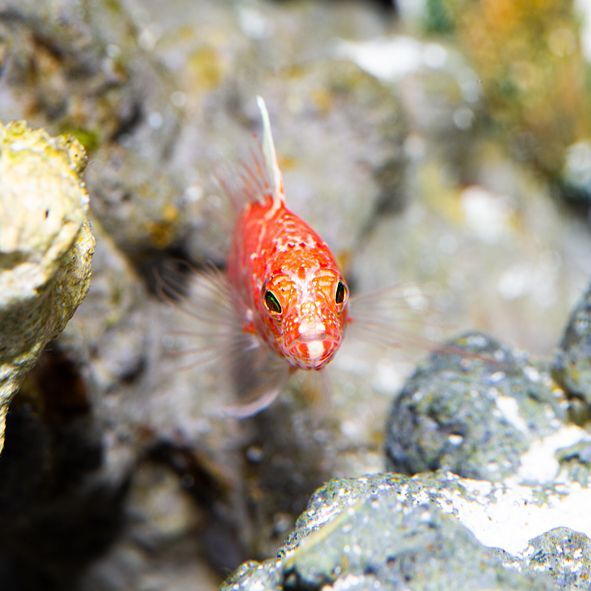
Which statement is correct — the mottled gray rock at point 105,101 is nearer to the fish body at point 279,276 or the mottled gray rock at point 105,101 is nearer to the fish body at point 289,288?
the fish body at point 279,276

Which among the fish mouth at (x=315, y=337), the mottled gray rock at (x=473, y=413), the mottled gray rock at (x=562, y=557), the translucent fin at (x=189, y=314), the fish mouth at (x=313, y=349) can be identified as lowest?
the translucent fin at (x=189, y=314)

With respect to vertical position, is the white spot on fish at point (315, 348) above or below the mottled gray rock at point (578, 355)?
above

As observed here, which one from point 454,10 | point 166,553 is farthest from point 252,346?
point 454,10

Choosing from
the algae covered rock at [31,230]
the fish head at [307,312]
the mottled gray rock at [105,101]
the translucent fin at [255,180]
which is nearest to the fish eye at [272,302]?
the fish head at [307,312]

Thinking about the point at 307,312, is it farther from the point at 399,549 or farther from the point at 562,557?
the point at 562,557

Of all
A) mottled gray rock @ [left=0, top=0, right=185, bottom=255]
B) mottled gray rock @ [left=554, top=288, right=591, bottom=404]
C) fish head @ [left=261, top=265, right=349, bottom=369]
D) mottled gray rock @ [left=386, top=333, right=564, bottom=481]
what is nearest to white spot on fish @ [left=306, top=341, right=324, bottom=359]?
fish head @ [left=261, top=265, right=349, bottom=369]

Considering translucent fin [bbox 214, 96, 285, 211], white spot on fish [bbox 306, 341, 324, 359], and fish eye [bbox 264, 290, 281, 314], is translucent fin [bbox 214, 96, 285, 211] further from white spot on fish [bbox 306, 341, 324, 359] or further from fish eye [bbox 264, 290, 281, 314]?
white spot on fish [bbox 306, 341, 324, 359]
